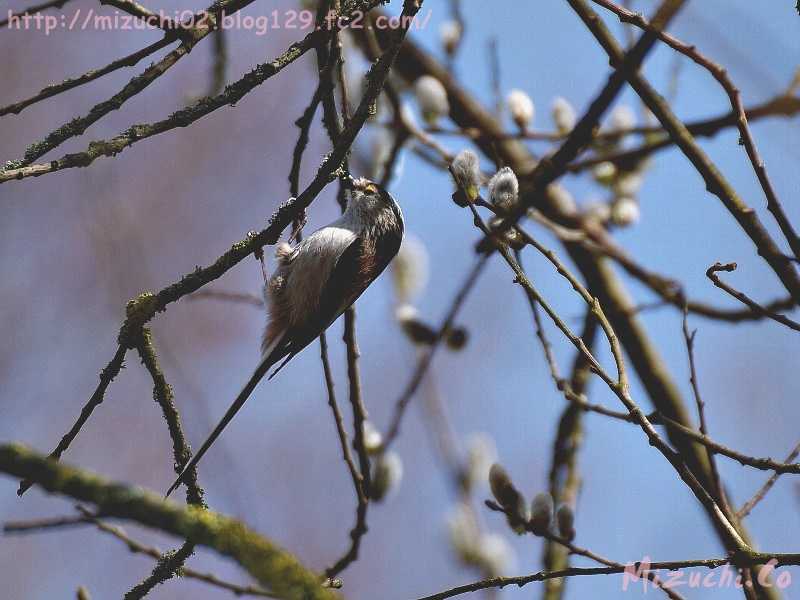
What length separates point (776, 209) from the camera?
145 centimetres

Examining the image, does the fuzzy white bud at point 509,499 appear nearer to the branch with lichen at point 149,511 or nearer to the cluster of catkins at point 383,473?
the cluster of catkins at point 383,473

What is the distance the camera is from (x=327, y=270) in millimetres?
2441

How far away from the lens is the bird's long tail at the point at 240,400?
160 centimetres

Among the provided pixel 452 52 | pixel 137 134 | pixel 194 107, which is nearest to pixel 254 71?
pixel 194 107

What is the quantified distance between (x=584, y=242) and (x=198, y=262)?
2901 millimetres

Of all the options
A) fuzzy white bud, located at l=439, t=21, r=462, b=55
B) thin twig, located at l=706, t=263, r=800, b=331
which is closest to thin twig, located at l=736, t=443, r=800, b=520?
thin twig, located at l=706, t=263, r=800, b=331

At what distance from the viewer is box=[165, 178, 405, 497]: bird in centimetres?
232

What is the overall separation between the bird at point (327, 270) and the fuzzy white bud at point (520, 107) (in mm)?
485

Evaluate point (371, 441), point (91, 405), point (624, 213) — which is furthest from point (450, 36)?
point (91, 405)

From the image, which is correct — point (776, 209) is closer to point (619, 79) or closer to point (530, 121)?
point (619, 79)

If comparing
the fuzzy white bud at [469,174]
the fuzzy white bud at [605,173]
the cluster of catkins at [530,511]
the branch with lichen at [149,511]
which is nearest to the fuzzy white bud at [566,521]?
the cluster of catkins at [530,511]

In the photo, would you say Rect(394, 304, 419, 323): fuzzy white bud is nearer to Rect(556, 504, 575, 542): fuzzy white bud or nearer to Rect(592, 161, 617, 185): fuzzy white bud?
Rect(592, 161, 617, 185): fuzzy white bud

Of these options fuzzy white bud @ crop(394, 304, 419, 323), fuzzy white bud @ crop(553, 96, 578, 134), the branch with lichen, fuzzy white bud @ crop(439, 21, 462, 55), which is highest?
fuzzy white bud @ crop(439, 21, 462, 55)

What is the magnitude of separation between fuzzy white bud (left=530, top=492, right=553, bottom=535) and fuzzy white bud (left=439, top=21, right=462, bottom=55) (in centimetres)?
183
